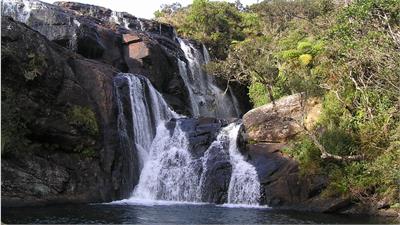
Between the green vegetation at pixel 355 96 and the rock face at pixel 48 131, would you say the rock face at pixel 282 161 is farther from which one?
the rock face at pixel 48 131

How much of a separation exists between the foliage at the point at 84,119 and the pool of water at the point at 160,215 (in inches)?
149

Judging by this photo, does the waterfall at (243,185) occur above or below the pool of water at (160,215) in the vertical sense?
above

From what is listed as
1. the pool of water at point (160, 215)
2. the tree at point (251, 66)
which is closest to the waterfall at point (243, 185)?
the pool of water at point (160, 215)

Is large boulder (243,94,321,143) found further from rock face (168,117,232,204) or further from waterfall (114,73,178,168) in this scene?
waterfall (114,73,178,168)

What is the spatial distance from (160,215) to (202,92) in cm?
2053

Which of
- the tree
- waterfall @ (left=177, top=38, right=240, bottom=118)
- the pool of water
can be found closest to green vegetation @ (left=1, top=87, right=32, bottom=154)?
the pool of water

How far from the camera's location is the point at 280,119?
2347 cm

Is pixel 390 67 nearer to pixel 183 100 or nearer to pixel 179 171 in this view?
pixel 179 171

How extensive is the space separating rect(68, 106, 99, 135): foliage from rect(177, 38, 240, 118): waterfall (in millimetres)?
12821

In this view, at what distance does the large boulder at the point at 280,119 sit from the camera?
899 inches

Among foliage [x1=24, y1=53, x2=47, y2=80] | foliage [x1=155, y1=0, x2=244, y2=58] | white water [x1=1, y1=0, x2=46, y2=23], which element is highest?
foliage [x1=155, y1=0, x2=244, y2=58]

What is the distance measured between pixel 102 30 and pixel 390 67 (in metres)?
20.8

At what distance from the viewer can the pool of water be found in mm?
14609

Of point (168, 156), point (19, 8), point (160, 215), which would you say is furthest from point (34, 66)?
point (19, 8)
